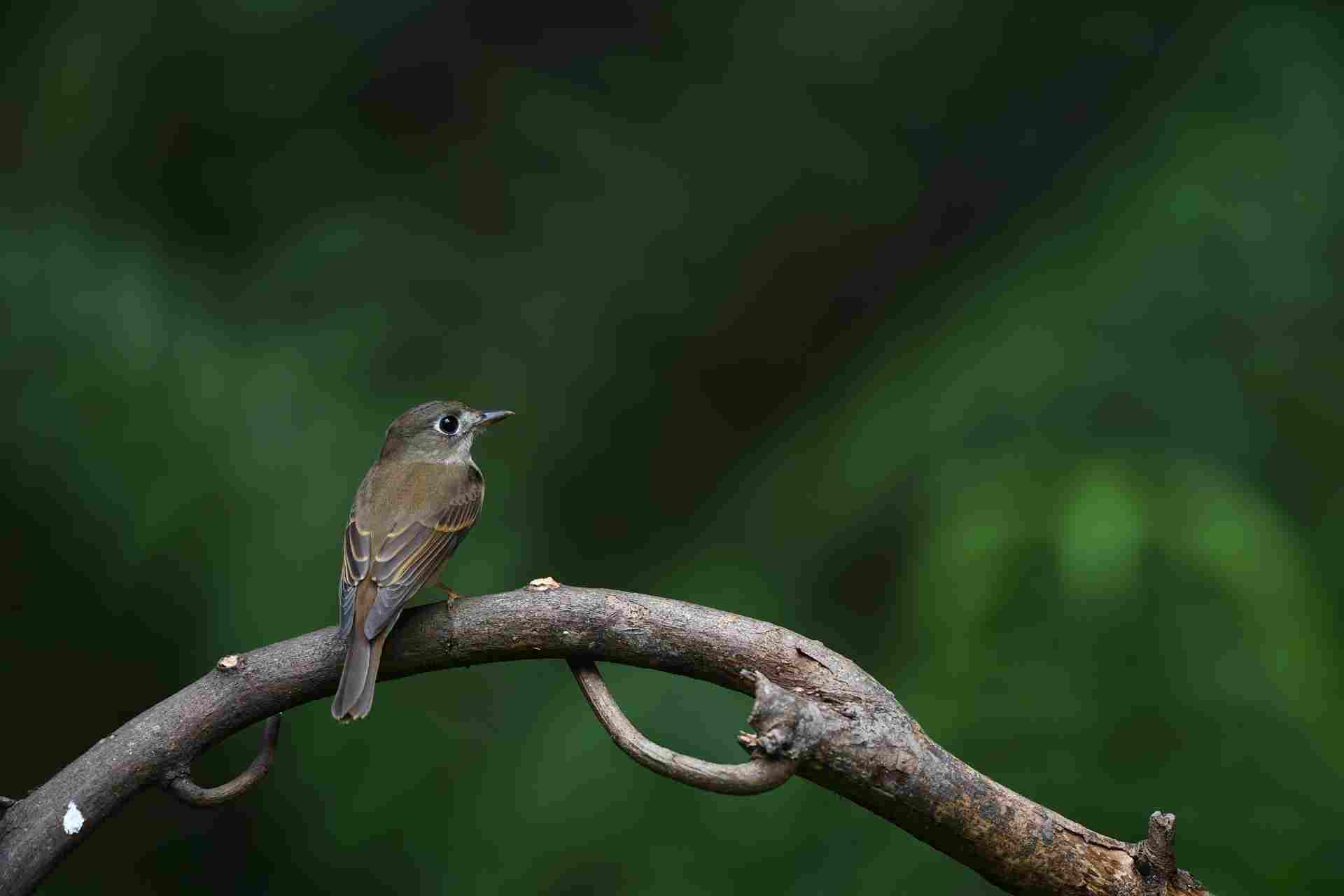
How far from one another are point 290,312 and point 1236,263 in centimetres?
203

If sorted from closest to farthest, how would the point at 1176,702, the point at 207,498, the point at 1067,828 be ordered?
the point at 1067,828
the point at 1176,702
the point at 207,498

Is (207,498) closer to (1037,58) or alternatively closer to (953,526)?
(953,526)

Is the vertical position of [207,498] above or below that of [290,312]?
below

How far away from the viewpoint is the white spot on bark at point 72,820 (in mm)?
1934

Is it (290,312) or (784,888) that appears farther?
(290,312)

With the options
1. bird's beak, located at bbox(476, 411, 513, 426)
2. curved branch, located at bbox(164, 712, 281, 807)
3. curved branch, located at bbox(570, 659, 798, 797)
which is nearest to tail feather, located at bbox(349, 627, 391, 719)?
curved branch, located at bbox(164, 712, 281, 807)

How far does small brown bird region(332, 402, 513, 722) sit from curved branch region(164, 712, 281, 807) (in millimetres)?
152

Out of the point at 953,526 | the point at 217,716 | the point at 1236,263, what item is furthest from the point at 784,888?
the point at 1236,263

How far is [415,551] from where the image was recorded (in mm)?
2248

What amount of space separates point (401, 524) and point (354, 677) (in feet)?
1.18

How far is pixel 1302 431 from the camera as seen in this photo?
9.77 ft

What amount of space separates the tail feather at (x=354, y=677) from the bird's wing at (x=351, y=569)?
27 mm

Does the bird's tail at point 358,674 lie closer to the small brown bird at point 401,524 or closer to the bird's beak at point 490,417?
the small brown bird at point 401,524

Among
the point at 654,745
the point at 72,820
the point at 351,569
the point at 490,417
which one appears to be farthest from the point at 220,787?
the point at 490,417
